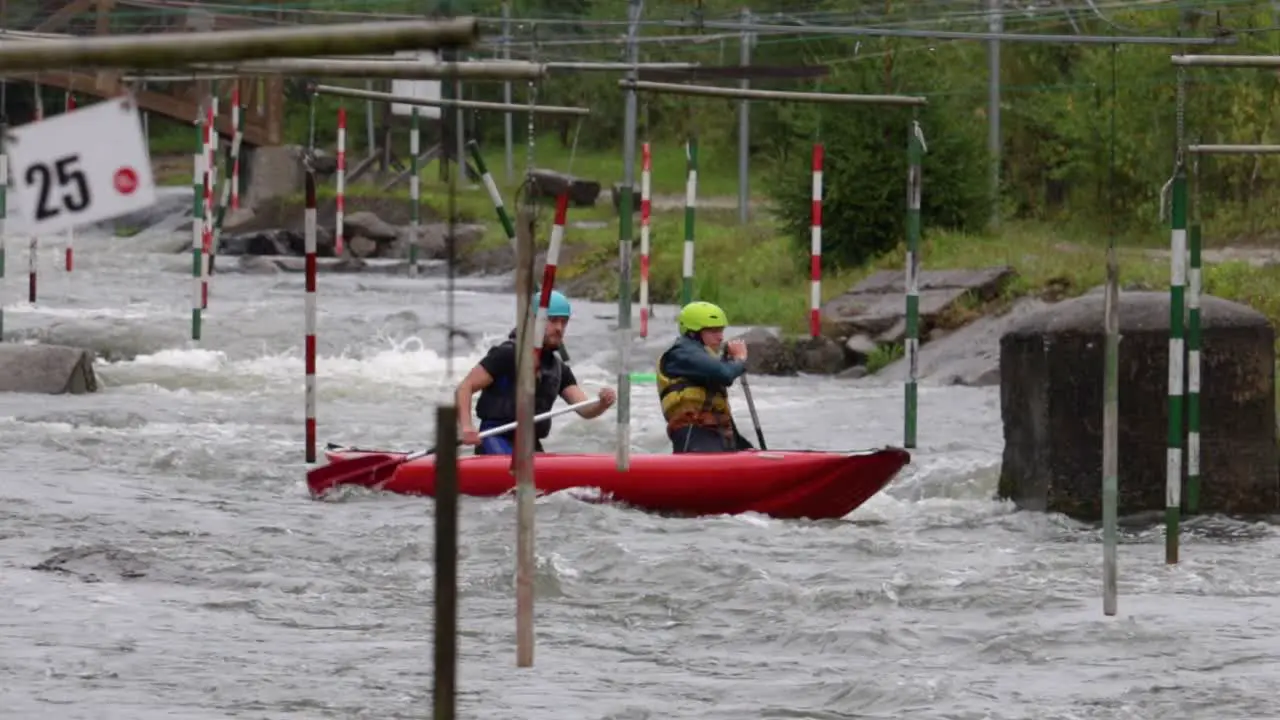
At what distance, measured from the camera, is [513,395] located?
1155 centimetres

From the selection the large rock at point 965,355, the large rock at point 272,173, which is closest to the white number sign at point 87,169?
the large rock at point 965,355

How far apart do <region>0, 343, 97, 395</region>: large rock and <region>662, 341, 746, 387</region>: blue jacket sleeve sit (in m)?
6.50

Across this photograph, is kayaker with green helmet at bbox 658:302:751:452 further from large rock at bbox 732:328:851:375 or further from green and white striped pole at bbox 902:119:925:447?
large rock at bbox 732:328:851:375

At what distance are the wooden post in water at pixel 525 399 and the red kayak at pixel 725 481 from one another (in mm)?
4286

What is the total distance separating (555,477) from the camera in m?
11.5

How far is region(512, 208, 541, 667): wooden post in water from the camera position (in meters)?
6.56

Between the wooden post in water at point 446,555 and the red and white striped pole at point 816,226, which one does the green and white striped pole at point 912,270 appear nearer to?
the red and white striped pole at point 816,226

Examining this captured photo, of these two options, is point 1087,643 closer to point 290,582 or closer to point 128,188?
point 290,582

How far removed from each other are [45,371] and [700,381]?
6.69 metres

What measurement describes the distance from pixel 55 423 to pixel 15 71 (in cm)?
1038

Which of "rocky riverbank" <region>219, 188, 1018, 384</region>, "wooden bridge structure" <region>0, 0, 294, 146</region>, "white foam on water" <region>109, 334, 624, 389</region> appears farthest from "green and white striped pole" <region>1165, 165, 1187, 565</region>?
"white foam on water" <region>109, 334, 624, 389</region>

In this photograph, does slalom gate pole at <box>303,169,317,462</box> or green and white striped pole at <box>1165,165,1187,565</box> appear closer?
green and white striped pole at <box>1165,165,1187,565</box>

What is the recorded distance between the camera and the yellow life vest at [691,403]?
1200 cm

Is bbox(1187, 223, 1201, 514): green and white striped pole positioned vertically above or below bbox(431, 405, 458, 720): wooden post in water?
below
